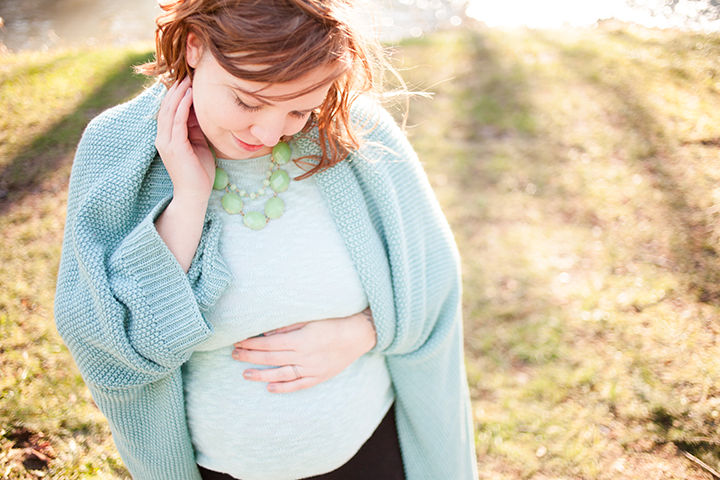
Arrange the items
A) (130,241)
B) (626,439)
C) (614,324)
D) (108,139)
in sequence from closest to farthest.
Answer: (130,241) < (108,139) < (626,439) < (614,324)

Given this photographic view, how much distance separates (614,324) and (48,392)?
2794mm

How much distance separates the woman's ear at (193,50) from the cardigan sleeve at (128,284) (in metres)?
0.25

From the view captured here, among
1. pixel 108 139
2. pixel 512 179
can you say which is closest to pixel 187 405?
A: pixel 108 139

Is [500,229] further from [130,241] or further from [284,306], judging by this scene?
[130,241]

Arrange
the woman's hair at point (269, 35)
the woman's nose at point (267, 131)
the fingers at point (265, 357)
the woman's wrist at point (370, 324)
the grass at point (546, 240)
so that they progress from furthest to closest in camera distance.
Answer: the grass at point (546, 240) → the woman's wrist at point (370, 324) → the fingers at point (265, 357) → the woman's nose at point (267, 131) → the woman's hair at point (269, 35)

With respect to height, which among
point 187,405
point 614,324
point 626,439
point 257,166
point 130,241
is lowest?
point 626,439

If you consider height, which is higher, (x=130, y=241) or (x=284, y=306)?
(x=130, y=241)

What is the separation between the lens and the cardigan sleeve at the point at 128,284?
3.57ft

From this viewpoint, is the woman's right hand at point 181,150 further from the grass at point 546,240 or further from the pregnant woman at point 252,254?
the grass at point 546,240

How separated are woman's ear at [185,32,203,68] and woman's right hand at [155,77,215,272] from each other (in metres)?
0.08

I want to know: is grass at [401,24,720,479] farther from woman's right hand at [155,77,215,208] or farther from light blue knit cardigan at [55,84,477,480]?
woman's right hand at [155,77,215,208]

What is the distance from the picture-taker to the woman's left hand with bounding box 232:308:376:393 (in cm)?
123

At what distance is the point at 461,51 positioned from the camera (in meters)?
4.40

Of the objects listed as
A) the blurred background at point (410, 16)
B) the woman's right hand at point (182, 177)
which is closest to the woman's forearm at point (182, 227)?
the woman's right hand at point (182, 177)
